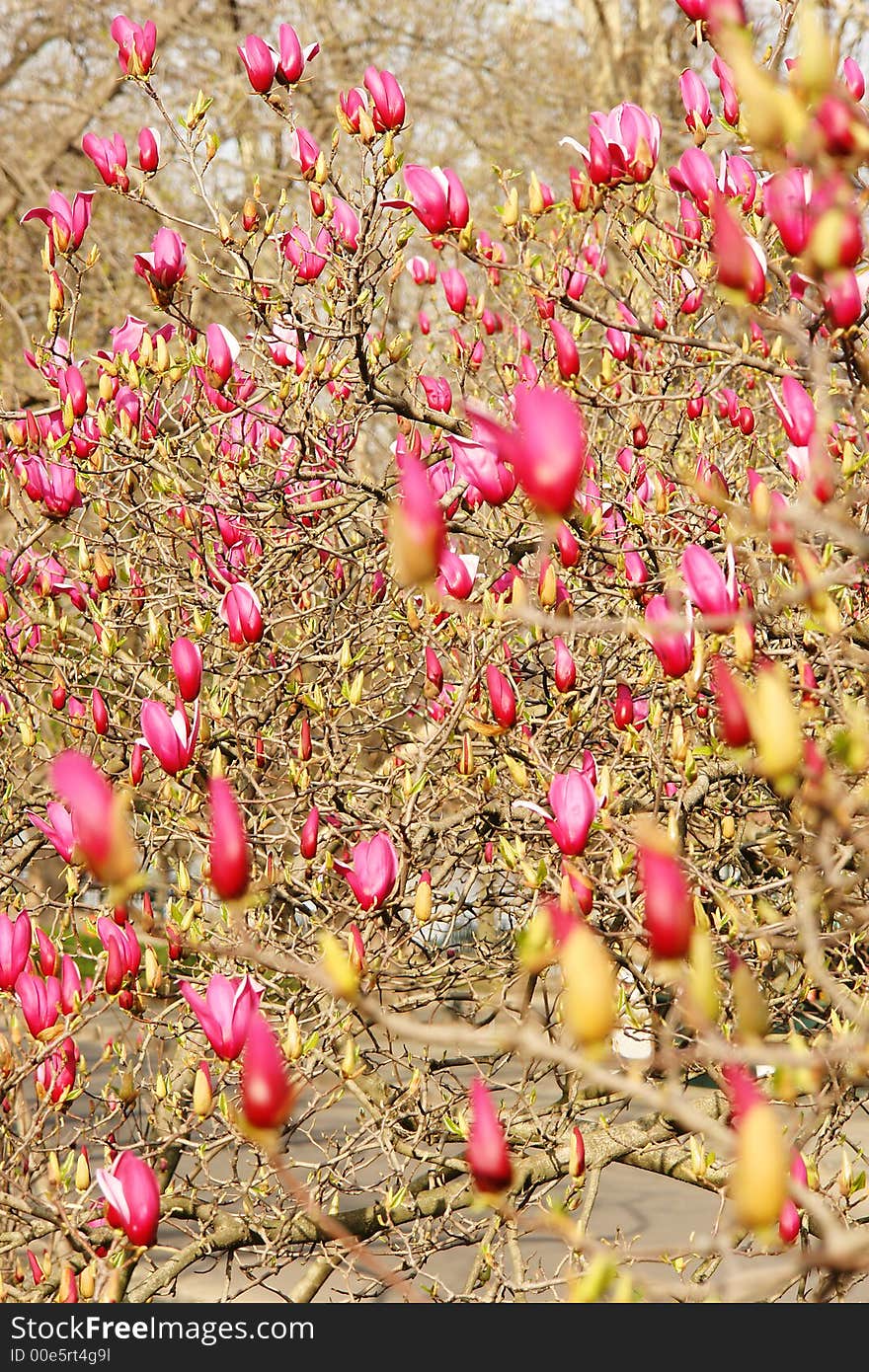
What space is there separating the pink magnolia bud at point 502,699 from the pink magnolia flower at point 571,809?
32cm

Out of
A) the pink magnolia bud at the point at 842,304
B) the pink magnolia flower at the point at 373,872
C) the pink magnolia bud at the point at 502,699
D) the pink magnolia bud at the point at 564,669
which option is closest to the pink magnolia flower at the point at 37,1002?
the pink magnolia flower at the point at 373,872

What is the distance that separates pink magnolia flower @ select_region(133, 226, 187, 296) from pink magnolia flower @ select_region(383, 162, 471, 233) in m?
0.62

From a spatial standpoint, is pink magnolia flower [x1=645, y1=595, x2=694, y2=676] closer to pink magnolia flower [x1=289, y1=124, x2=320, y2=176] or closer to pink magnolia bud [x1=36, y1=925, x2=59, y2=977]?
pink magnolia bud [x1=36, y1=925, x2=59, y2=977]

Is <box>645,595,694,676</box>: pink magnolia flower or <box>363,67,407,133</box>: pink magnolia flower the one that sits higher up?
<box>363,67,407,133</box>: pink magnolia flower

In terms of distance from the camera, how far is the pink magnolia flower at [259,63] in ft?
8.74

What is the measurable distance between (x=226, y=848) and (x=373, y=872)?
29.0 inches

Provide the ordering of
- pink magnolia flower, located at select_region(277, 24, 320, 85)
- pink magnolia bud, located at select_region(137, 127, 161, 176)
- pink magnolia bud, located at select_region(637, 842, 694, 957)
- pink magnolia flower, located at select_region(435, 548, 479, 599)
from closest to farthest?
pink magnolia bud, located at select_region(637, 842, 694, 957) < pink magnolia flower, located at select_region(435, 548, 479, 599) < pink magnolia flower, located at select_region(277, 24, 320, 85) < pink magnolia bud, located at select_region(137, 127, 161, 176)

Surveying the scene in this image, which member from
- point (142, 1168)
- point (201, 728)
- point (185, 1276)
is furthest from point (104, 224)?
point (142, 1168)

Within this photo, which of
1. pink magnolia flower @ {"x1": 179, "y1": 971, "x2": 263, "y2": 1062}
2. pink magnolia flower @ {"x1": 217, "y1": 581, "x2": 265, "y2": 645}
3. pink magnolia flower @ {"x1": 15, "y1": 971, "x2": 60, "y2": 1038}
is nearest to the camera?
pink magnolia flower @ {"x1": 179, "y1": 971, "x2": 263, "y2": 1062}

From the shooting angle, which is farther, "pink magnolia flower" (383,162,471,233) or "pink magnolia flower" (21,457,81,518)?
"pink magnolia flower" (21,457,81,518)

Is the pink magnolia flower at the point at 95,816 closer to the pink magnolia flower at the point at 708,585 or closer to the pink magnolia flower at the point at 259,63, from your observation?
the pink magnolia flower at the point at 708,585

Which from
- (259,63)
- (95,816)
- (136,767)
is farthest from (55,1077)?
(259,63)

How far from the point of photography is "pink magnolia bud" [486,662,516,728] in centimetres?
198

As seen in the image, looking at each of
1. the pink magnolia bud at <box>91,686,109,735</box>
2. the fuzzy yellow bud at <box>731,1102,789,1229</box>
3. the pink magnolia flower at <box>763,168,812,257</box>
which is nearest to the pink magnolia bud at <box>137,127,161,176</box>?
the pink magnolia bud at <box>91,686,109,735</box>
